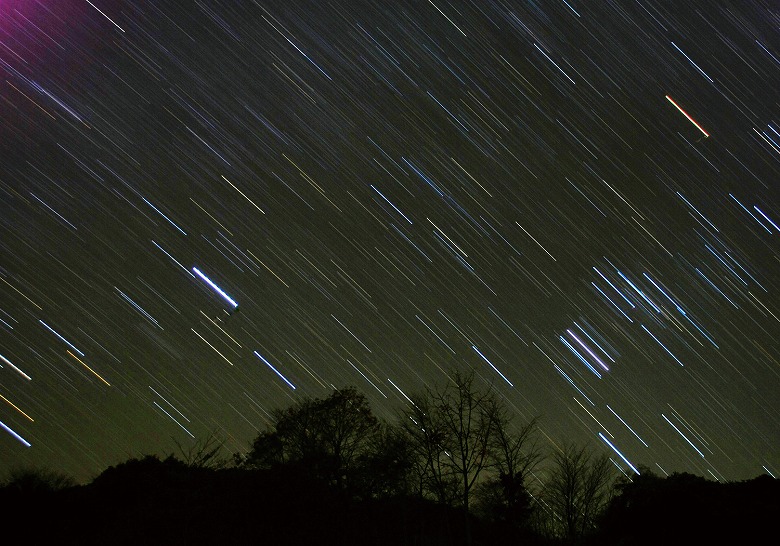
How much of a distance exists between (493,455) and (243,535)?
10480 millimetres

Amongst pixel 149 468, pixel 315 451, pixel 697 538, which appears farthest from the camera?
pixel 315 451

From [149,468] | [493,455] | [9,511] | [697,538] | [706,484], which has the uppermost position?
[706,484]

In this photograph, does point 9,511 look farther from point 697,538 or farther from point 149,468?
point 697,538

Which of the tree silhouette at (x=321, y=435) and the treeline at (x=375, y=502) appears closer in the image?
the treeline at (x=375, y=502)

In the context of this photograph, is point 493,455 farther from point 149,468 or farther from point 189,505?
point 149,468

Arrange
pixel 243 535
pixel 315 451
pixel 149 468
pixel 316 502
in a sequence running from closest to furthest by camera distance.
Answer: pixel 243 535 < pixel 316 502 < pixel 149 468 < pixel 315 451

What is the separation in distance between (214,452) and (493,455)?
45.2 ft

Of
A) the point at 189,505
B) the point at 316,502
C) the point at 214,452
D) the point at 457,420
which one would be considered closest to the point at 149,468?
the point at 214,452

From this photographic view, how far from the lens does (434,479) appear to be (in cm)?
2869

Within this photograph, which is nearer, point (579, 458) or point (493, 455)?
→ point (493, 455)

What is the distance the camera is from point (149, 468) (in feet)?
99.0

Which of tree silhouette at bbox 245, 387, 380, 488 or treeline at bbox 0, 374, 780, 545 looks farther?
tree silhouette at bbox 245, 387, 380, 488

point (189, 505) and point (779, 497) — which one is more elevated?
point (779, 497)

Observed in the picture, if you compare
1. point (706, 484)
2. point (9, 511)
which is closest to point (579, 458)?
point (706, 484)
